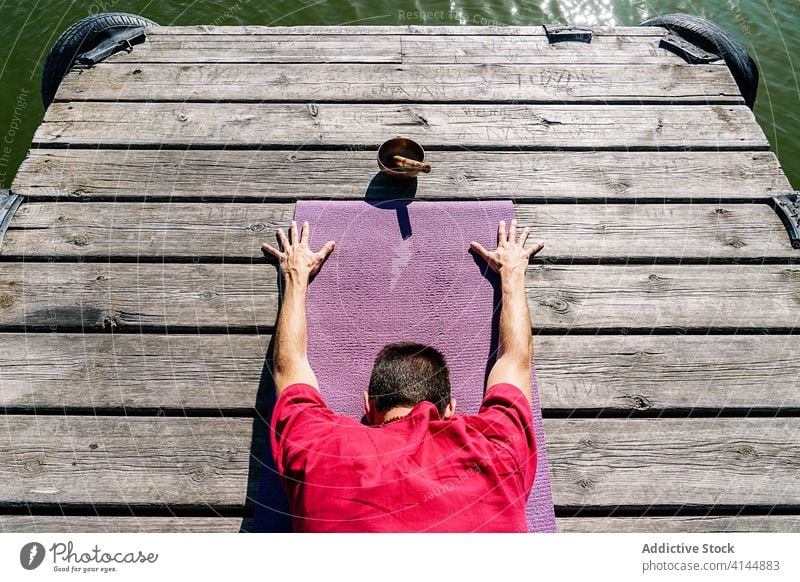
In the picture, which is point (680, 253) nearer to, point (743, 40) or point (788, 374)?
point (788, 374)

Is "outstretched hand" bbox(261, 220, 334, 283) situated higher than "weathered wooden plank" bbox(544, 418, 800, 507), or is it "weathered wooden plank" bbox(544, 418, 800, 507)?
"outstretched hand" bbox(261, 220, 334, 283)

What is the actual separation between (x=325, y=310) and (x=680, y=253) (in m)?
1.72

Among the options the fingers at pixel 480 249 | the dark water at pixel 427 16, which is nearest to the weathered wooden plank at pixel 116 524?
the fingers at pixel 480 249

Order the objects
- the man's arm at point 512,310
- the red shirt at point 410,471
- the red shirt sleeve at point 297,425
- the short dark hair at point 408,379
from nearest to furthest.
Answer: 1. the red shirt at point 410,471
2. the red shirt sleeve at point 297,425
3. the short dark hair at point 408,379
4. the man's arm at point 512,310

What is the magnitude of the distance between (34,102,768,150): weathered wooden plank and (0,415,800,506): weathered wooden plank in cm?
151

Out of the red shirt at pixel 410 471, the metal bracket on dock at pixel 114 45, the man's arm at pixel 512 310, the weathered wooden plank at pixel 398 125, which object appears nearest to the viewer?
the red shirt at pixel 410 471

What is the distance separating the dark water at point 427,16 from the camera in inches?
188

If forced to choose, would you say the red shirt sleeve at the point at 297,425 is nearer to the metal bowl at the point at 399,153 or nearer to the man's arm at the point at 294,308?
the man's arm at the point at 294,308

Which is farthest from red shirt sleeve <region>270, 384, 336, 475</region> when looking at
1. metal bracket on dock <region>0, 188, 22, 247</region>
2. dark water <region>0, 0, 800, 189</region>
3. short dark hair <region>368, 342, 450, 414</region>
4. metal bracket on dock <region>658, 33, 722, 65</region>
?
dark water <region>0, 0, 800, 189</region>

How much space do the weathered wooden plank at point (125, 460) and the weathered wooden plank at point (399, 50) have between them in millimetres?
2226

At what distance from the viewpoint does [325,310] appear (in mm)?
2221

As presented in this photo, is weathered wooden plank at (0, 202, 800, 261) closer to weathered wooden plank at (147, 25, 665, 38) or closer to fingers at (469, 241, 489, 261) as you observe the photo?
fingers at (469, 241, 489, 261)

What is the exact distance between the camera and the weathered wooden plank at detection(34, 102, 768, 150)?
9.00ft

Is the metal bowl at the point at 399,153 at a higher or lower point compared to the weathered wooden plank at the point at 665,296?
higher
